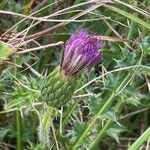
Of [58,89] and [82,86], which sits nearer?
[58,89]

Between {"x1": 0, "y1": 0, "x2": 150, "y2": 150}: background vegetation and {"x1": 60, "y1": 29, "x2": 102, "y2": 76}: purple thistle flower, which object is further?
{"x1": 0, "y1": 0, "x2": 150, "y2": 150}: background vegetation

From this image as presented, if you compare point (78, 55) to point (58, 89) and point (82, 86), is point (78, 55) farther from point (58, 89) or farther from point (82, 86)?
point (82, 86)

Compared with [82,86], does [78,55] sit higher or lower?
higher

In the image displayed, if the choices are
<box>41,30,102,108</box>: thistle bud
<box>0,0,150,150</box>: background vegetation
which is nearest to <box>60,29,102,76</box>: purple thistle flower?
<box>41,30,102,108</box>: thistle bud

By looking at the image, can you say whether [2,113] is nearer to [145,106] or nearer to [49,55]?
[49,55]

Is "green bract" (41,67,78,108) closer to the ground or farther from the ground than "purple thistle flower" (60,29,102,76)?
closer to the ground

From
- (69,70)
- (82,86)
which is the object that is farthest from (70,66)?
(82,86)

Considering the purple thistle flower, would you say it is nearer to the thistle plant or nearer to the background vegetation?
the thistle plant
